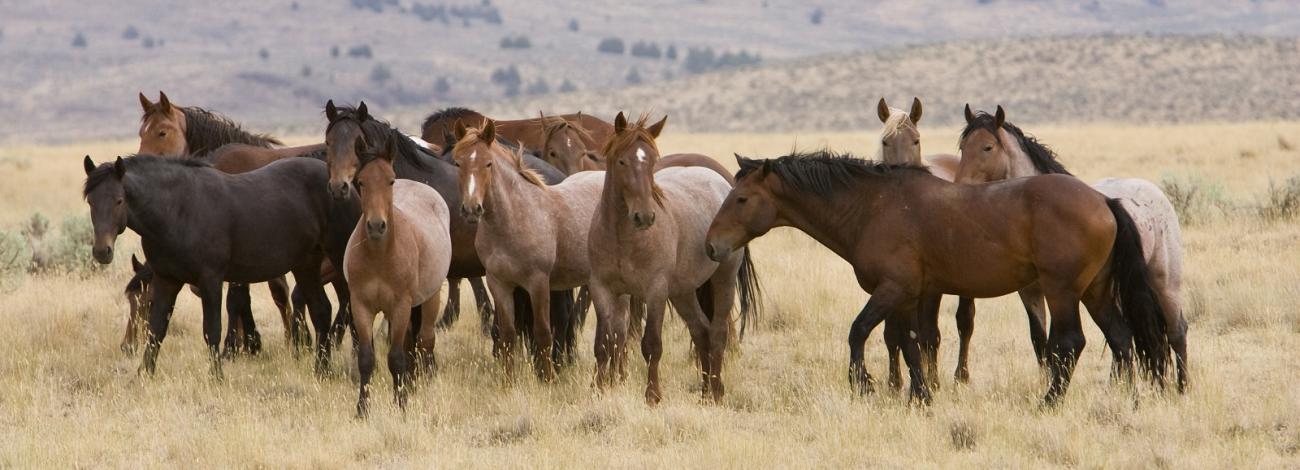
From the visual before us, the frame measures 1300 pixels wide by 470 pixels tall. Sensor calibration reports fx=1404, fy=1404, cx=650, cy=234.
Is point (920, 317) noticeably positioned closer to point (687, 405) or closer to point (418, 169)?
point (687, 405)

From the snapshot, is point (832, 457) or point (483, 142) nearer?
point (832, 457)

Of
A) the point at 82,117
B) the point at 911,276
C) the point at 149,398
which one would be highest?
the point at 911,276

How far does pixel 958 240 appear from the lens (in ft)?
24.2

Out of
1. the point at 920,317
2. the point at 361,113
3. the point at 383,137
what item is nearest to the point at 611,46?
the point at 383,137

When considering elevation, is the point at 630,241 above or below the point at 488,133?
below

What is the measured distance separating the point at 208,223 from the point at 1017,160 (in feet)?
16.5

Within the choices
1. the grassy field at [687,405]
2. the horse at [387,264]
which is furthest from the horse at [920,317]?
the horse at [387,264]

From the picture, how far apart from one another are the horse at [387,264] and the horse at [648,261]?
0.98 m

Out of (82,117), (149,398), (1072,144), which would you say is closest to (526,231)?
(149,398)

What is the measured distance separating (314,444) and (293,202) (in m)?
2.60

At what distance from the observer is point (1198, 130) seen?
33.1 m

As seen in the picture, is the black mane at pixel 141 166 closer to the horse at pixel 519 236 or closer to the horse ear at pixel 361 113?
the horse ear at pixel 361 113

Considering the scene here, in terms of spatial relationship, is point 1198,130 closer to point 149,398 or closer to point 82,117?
point 149,398

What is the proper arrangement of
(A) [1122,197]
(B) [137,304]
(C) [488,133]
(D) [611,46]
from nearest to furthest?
(A) [1122,197], (C) [488,133], (B) [137,304], (D) [611,46]
